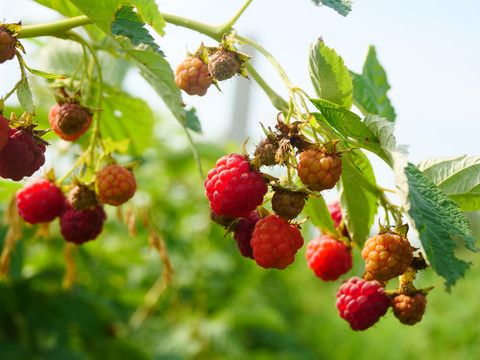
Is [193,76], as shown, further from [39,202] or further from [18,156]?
[39,202]

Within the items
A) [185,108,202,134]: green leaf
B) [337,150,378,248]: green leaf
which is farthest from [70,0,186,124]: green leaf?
[337,150,378,248]: green leaf

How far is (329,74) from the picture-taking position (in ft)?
3.16

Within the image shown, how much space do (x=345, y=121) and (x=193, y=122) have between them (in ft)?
1.22

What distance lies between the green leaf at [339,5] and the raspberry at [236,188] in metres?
0.31

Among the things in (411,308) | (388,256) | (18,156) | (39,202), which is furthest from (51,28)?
(411,308)

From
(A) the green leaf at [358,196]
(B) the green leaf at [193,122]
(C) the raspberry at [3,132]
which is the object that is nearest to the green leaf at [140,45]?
(B) the green leaf at [193,122]

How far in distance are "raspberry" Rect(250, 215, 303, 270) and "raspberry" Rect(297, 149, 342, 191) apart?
0.11 metres

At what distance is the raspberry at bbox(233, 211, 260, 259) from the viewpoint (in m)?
1.03

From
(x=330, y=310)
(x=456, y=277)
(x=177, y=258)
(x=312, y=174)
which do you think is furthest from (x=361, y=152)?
(x=330, y=310)

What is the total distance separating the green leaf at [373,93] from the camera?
1.26 meters

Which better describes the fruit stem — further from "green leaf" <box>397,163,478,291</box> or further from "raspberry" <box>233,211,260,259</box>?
"green leaf" <box>397,163,478,291</box>

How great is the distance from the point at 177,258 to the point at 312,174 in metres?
3.41

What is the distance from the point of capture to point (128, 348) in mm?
2930

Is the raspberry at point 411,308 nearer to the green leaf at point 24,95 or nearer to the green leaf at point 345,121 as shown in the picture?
the green leaf at point 345,121
